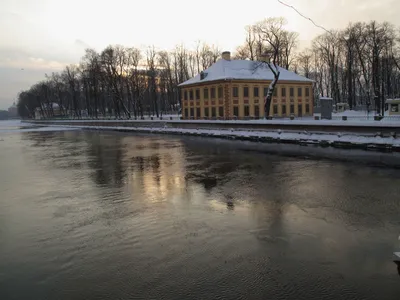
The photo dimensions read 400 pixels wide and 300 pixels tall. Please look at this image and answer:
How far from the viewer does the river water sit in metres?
5.44

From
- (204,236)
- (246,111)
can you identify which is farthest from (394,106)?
(204,236)

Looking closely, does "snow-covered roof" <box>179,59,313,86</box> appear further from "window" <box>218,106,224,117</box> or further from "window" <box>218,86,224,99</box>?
"window" <box>218,106,224,117</box>

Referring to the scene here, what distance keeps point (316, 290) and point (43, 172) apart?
1552 centimetres

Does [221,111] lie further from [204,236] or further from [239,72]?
[204,236]

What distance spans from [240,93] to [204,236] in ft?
156

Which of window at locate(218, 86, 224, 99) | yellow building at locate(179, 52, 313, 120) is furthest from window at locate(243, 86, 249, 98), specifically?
window at locate(218, 86, 224, 99)

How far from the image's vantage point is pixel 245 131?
112 feet

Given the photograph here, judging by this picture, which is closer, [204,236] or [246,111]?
[204,236]

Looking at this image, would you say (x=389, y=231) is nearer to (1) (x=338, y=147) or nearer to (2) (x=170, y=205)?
(2) (x=170, y=205)

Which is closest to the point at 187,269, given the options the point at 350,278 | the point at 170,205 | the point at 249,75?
the point at 350,278

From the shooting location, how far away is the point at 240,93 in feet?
176

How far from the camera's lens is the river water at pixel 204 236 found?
214 inches

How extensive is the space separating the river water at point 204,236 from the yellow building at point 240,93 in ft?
129

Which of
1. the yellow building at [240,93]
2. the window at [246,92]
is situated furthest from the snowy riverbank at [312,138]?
the window at [246,92]
